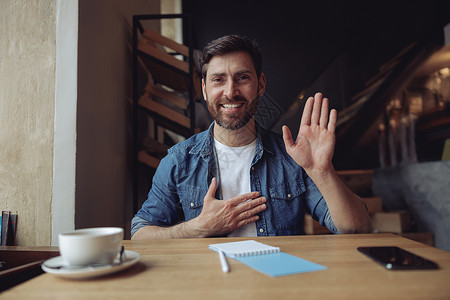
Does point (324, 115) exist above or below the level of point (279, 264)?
above

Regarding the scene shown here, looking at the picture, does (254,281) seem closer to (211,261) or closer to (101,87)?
(211,261)

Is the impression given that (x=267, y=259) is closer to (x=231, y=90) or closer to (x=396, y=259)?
(x=396, y=259)

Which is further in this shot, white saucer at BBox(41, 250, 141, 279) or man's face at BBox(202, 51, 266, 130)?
man's face at BBox(202, 51, 266, 130)

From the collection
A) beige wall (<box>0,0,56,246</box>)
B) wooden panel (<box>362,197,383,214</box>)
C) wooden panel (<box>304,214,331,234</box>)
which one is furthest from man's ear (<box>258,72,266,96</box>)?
wooden panel (<box>362,197,383,214</box>)

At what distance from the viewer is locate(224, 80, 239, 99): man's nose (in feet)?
4.66

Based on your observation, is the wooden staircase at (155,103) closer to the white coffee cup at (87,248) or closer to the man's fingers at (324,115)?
the man's fingers at (324,115)

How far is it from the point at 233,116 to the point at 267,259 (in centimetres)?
88

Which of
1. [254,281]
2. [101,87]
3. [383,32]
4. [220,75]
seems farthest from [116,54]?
[383,32]

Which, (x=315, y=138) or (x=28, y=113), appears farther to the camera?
(x=28, y=113)

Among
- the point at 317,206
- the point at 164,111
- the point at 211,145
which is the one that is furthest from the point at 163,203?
the point at 164,111

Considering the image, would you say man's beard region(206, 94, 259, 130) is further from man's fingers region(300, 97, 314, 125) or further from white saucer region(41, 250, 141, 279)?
white saucer region(41, 250, 141, 279)

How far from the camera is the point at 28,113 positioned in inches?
51.3

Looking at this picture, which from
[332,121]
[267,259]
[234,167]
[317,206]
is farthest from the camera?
[234,167]

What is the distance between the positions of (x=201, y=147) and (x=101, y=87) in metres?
0.61
